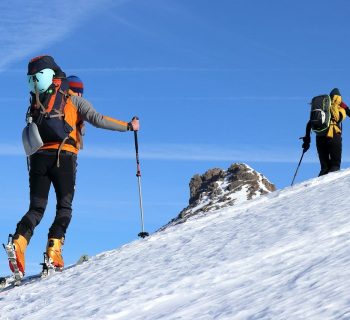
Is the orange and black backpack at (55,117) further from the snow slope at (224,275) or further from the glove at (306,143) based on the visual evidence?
the glove at (306,143)

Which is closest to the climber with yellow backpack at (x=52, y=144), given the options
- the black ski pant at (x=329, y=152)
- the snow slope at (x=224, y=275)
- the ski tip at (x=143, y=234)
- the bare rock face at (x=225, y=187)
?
the snow slope at (x=224, y=275)

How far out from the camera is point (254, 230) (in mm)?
7328

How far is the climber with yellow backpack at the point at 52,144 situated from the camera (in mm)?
8609

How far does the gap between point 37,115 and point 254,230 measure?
135 inches

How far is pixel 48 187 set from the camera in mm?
8820

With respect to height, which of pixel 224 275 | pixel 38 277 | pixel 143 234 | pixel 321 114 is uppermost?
pixel 321 114

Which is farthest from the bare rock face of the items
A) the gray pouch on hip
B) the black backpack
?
the gray pouch on hip

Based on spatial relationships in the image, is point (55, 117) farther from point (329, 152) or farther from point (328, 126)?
point (329, 152)

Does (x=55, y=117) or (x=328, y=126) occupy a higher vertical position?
(x=328, y=126)

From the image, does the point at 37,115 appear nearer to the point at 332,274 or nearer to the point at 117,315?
the point at 117,315

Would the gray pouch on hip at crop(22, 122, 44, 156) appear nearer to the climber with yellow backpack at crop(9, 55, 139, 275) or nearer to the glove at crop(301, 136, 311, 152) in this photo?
the climber with yellow backpack at crop(9, 55, 139, 275)

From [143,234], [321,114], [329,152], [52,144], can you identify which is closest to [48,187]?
[52,144]

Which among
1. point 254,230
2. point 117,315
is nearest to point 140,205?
point 254,230

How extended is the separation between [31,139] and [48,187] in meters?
0.72
